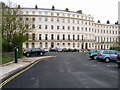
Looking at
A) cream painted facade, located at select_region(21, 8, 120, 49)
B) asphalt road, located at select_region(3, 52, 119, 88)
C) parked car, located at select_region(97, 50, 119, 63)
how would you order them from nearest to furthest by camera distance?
asphalt road, located at select_region(3, 52, 119, 88)
parked car, located at select_region(97, 50, 119, 63)
cream painted facade, located at select_region(21, 8, 120, 49)

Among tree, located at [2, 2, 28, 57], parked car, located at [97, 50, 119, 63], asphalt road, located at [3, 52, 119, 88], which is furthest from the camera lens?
tree, located at [2, 2, 28, 57]

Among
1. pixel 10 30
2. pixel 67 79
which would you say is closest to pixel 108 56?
pixel 67 79

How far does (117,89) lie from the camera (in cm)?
675

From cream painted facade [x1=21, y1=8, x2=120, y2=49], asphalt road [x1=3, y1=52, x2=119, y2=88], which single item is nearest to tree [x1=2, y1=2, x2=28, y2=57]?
asphalt road [x1=3, y1=52, x2=119, y2=88]

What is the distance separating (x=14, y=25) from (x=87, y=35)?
2424 inches

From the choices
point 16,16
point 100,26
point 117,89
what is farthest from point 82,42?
point 117,89

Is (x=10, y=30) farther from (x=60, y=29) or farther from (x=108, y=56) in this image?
(x=60, y=29)

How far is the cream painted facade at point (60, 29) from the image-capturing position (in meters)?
73.7

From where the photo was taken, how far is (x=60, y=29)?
252ft

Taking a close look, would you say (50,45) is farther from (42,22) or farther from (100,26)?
(100,26)

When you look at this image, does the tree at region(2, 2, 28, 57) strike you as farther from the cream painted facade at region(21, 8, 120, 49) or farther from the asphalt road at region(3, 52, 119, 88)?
the cream painted facade at region(21, 8, 120, 49)

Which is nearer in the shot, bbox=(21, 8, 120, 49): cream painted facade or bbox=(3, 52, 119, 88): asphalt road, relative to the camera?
bbox=(3, 52, 119, 88): asphalt road

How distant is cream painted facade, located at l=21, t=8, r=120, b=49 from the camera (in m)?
73.7

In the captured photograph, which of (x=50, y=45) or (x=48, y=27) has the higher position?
(x=48, y=27)
